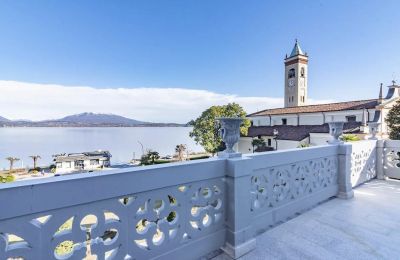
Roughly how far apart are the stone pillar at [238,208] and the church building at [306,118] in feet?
44.9

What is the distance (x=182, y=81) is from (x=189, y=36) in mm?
16750

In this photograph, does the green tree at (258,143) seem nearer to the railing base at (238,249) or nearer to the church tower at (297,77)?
the church tower at (297,77)

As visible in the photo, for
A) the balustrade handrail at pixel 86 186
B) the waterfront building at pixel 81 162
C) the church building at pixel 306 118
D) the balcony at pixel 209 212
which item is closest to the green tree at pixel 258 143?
the church building at pixel 306 118

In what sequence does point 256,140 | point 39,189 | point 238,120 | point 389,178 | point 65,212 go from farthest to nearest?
point 256,140 → point 389,178 → point 238,120 → point 65,212 → point 39,189

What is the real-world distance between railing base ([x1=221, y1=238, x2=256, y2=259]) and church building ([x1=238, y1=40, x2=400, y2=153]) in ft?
44.8

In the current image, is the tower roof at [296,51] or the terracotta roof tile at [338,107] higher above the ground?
the tower roof at [296,51]

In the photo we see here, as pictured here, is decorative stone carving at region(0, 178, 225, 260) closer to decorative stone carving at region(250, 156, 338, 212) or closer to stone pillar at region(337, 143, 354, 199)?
decorative stone carving at region(250, 156, 338, 212)

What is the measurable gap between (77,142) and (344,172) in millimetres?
67042

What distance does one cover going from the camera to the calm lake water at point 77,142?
1177 inches

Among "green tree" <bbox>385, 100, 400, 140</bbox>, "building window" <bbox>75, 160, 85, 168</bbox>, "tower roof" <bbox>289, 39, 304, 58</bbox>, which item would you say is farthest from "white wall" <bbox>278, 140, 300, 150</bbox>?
"building window" <bbox>75, 160, 85, 168</bbox>

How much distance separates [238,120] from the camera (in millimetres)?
2088

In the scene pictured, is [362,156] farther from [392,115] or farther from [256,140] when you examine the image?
[256,140]

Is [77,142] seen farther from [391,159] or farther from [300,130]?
[391,159]

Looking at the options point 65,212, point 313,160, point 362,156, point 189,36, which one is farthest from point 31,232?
point 189,36
